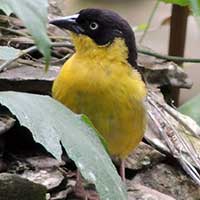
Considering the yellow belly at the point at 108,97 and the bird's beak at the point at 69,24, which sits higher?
the bird's beak at the point at 69,24

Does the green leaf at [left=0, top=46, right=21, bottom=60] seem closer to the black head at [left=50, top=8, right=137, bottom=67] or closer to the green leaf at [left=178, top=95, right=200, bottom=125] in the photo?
the black head at [left=50, top=8, right=137, bottom=67]

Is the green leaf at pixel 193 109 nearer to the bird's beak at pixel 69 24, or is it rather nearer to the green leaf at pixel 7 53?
the bird's beak at pixel 69 24

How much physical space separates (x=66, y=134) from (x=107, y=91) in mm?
1381

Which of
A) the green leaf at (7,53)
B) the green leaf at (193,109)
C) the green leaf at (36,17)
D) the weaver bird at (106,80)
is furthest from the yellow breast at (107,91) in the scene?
the green leaf at (36,17)

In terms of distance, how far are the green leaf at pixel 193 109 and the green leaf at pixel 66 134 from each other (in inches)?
95.1

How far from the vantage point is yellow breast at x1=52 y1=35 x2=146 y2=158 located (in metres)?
2.42

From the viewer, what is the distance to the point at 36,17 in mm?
890

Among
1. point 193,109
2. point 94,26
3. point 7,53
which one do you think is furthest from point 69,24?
point 193,109

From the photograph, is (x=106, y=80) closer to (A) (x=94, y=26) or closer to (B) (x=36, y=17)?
(A) (x=94, y=26)

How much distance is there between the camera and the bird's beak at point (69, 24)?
2455 millimetres

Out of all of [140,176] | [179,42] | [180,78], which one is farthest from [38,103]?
[179,42]

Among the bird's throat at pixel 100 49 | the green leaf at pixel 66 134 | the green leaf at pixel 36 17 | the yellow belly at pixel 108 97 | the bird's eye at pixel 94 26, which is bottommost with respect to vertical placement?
the yellow belly at pixel 108 97

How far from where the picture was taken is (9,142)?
2471mm

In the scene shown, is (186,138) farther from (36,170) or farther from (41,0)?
(41,0)
